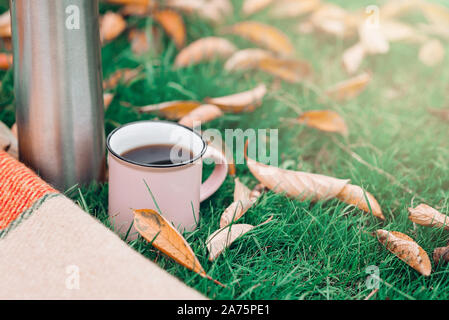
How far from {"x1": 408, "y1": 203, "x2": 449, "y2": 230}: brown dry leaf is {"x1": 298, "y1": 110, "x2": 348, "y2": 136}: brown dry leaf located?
0.32 meters

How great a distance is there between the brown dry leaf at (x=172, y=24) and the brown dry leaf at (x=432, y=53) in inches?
27.2

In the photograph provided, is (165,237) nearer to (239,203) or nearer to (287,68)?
(239,203)

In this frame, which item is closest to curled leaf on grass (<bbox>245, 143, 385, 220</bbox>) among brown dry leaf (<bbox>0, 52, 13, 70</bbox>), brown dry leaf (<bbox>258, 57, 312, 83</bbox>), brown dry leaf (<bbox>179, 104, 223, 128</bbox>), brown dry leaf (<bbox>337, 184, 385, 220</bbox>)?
brown dry leaf (<bbox>337, 184, 385, 220</bbox>)

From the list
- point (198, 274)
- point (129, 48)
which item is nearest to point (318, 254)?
point (198, 274)

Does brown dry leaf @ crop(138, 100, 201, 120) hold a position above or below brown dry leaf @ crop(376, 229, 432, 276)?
above

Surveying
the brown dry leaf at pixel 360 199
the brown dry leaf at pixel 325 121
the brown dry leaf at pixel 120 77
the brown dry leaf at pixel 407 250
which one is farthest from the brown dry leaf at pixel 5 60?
the brown dry leaf at pixel 407 250

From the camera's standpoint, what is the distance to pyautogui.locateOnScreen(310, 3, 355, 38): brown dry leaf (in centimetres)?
157

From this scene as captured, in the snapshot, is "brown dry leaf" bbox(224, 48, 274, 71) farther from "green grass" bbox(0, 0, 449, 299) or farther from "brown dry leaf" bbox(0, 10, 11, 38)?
"brown dry leaf" bbox(0, 10, 11, 38)

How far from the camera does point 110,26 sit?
146 centimetres

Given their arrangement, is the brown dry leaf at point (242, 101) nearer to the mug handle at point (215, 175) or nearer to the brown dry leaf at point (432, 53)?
the mug handle at point (215, 175)

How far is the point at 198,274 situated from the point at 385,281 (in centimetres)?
30

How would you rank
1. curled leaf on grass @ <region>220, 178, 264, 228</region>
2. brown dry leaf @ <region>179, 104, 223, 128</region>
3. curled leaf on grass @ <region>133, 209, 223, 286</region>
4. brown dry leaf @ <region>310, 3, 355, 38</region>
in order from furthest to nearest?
brown dry leaf @ <region>310, 3, 355, 38</region>
brown dry leaf @ <region>179, 104, 223, 128</region>
curled leaf on grass @ <region>220, 178, 264, 228</region>
curled leaf on grass @ <region>133, 209, 223, 286</region>

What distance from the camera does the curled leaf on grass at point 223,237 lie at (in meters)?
0.85

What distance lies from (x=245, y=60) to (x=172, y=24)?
0.82 ft
